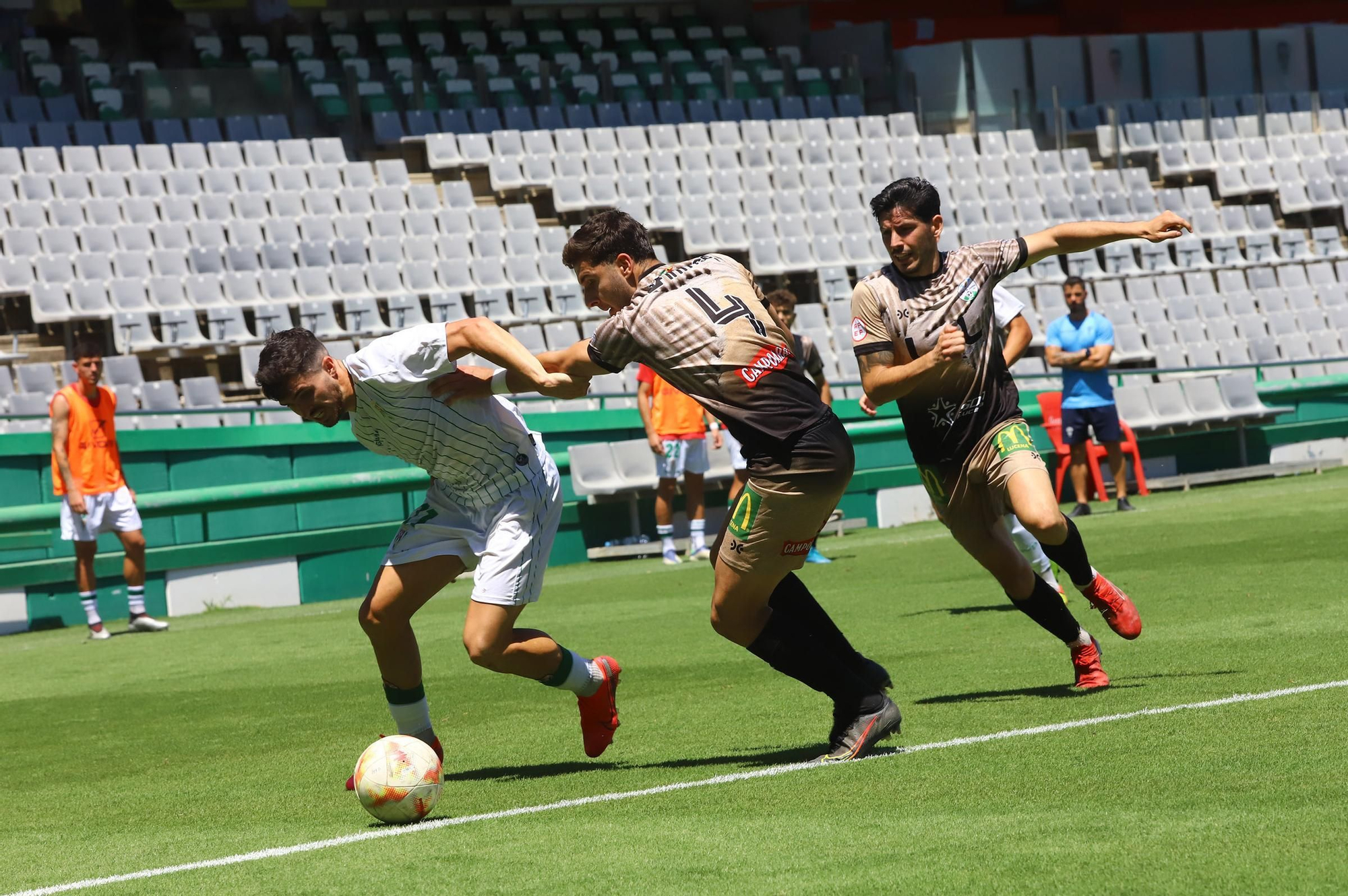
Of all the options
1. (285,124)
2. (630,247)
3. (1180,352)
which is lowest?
(1180,352)

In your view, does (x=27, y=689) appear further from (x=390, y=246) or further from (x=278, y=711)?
(x=390, y=246)

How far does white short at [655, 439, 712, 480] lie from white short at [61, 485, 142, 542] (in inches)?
180

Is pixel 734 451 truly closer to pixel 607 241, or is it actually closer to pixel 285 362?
pixel 607 241

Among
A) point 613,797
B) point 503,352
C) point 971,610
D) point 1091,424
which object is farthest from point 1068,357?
point 613,797

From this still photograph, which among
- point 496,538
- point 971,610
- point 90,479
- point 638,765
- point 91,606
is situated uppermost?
point 496,538

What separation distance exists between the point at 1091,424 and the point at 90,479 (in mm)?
8939

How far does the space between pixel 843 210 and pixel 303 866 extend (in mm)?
23486

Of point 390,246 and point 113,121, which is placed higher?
point 113,121

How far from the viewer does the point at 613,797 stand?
541 cm

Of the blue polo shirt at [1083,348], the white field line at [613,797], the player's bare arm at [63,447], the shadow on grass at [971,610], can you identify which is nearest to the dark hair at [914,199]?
the white field line at [613,797]

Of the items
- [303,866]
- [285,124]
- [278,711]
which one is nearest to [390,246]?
[285,124]

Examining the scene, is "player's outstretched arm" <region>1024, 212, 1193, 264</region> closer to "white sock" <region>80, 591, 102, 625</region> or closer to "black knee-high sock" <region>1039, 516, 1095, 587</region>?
"black knee-high sock" <region>1039, 516, 1095, 587</region>

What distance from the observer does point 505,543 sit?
6.05 meters

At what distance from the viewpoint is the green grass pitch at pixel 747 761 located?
4.22 m
